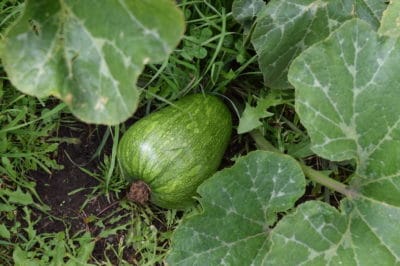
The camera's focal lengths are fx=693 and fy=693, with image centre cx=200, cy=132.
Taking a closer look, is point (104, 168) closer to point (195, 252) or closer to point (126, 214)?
point (126, 214)

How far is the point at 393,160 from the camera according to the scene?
2113 mm

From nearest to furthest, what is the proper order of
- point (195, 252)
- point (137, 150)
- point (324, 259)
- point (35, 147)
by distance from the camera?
1. point (324, 259)
2. point (195, 252)
3. point (137, 150)
4. point (35, 147)

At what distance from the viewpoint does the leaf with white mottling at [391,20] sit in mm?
2175

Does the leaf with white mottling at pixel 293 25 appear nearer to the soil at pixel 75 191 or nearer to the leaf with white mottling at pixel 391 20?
the leaf with white mottling at pixel 391 20

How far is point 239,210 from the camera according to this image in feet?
7.67

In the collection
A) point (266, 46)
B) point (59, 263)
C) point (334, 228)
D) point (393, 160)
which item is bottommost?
point (59, 263)

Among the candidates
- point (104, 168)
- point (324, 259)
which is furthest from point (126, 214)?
point (324, 259)

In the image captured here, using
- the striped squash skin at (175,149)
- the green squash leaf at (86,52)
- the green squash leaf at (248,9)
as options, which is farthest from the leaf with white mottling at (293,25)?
the green squash leaf at (86,52)

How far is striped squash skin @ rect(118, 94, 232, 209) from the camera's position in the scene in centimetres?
246

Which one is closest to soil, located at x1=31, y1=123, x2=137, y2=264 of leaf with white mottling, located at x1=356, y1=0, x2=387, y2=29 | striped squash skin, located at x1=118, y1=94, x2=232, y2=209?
striped squash skin, located at x1=118, y1=94, x2=232, y2=209

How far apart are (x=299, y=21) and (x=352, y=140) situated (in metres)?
0.48

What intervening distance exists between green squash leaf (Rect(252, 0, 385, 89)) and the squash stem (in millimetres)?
358

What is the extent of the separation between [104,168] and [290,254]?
0.93 meters

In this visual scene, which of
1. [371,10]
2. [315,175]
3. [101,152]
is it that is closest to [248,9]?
[371,10]
